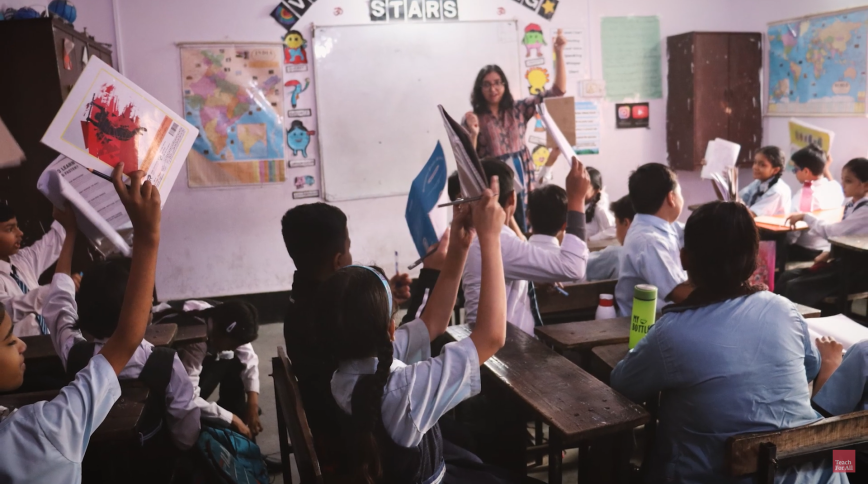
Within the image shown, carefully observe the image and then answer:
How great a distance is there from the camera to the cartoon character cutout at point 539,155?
491cm

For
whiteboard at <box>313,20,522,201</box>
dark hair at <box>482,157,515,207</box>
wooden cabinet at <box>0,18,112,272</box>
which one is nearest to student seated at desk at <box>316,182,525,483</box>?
dark hair at <box>482,157,515,207</box>

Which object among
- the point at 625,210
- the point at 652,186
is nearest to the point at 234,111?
the point at 625,210

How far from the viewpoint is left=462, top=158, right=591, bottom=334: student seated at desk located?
1.94 meters

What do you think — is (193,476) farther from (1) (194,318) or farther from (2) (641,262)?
(2) (641,262)

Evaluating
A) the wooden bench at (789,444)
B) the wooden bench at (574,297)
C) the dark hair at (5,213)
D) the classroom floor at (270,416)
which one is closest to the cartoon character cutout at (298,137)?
the classroom floor at (270,416)

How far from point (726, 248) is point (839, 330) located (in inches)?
30.7

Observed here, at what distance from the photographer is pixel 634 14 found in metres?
4.98

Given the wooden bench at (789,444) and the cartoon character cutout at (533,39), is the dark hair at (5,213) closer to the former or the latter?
the wooden bench at (789,444)

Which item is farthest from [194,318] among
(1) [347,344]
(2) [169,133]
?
(1) [347,344]

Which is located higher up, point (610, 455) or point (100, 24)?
point (100, 24)

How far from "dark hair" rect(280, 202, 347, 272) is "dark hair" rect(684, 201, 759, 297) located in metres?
0.88

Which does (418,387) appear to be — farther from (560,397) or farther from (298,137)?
(298,137)

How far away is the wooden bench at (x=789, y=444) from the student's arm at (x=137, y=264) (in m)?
1.10

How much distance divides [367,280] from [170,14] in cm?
375
